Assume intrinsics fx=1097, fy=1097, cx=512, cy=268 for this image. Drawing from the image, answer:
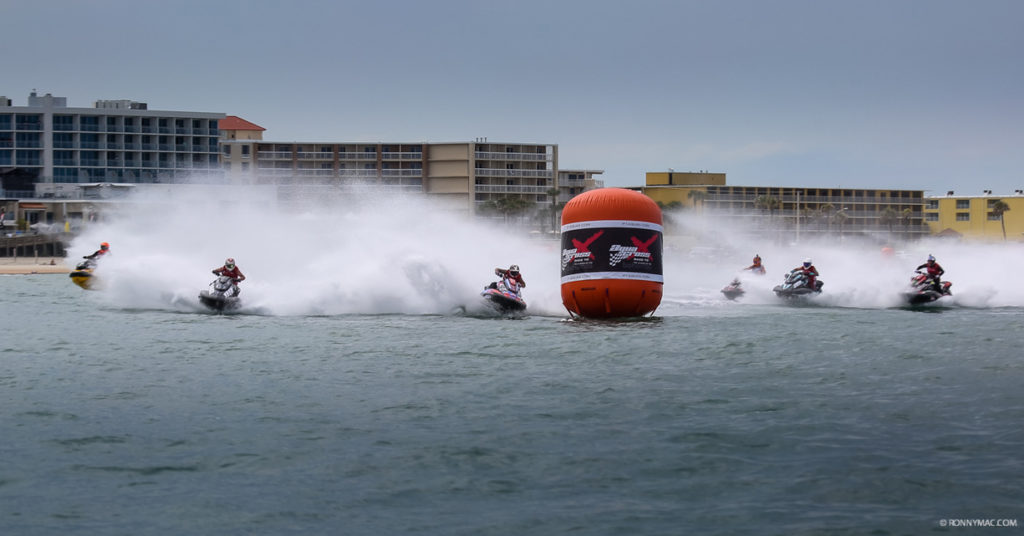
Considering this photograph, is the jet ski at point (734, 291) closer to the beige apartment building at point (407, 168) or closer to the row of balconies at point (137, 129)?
the beige apartment building at point (407, 168)

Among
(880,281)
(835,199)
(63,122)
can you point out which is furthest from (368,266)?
(835,199)

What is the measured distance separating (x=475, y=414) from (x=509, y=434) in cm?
143

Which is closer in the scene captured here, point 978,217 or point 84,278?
point 84,278

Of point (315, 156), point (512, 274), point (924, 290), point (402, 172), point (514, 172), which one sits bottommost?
point (924, 290)

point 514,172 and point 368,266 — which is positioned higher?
point 514,172

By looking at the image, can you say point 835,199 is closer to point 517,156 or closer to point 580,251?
point 517,156

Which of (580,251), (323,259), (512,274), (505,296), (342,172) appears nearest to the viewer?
(580,251)

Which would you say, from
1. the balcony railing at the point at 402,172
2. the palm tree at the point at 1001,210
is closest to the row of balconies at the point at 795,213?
the palm tree at the point at 1001,210

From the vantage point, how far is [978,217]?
153125 millimetres

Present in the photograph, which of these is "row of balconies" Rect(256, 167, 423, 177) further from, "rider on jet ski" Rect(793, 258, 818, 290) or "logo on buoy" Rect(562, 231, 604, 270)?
"logo on buoy" Rect(562, 231, 604, 270)

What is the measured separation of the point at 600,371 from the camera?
→ 63.3ft

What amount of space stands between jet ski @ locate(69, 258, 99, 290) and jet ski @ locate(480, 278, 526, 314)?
55.1ft

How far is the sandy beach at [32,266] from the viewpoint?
72938 mm

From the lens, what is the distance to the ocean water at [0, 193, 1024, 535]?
34.5 ft
